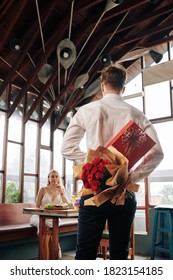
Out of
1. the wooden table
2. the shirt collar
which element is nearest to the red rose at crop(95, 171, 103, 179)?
the shirt collar

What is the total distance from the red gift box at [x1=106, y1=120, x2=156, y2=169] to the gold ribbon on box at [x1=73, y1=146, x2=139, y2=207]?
0.11ft

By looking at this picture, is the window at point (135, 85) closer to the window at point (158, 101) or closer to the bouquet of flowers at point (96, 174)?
the window at point (158, 101)

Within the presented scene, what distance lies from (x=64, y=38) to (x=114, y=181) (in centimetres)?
461

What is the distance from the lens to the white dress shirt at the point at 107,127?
118cm

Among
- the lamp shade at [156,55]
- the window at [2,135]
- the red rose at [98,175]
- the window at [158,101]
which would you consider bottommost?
the red rose at [98,175]

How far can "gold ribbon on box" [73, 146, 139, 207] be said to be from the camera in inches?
41.1

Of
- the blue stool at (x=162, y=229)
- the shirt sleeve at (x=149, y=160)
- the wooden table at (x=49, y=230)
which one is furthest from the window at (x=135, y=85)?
the shirt sleeve at (x=149, y=160)

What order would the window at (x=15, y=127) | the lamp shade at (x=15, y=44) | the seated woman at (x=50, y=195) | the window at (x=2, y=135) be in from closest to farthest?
1. the seated woman at (x=50, y=195)
2. the lamp shade at (x=15, y=44)
3. the window at (x=2, y=135)
4. the window at (x=15, y=127)

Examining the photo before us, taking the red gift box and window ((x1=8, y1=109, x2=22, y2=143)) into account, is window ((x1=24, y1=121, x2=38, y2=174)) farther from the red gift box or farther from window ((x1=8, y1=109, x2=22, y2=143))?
the red gift box

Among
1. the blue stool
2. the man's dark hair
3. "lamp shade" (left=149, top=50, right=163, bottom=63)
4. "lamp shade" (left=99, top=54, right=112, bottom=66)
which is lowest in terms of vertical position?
the blue stool

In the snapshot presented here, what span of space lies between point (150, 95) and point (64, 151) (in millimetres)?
5037

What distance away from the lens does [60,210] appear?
315cm

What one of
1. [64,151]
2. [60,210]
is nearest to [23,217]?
[60,210]

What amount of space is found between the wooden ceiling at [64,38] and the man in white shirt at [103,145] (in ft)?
10.7
